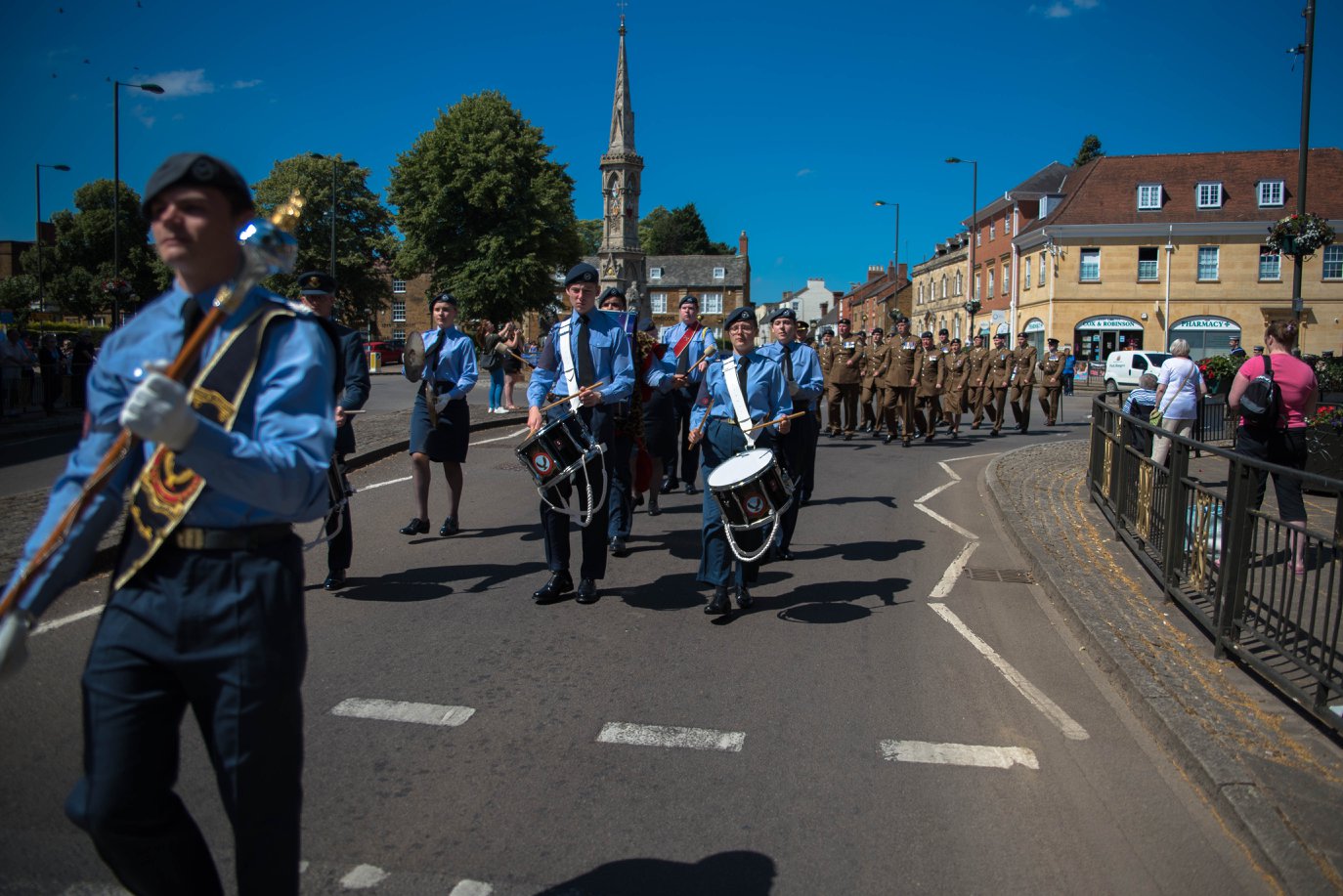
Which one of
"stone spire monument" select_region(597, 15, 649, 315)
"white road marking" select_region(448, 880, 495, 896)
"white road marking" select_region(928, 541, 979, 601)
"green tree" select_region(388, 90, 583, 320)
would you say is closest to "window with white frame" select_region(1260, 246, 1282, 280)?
"stone spire monument" select_region(597, 15, 649, 315)

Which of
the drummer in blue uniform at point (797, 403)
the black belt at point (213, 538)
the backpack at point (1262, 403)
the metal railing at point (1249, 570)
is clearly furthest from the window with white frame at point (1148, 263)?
the black belt at point (213, 538)

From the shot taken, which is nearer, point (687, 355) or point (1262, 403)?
point (1262, 403)

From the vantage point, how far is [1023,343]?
20.4 m

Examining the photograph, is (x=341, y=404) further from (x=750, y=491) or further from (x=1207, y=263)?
(x=1207, y=263)

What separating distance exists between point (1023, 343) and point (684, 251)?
93767mm

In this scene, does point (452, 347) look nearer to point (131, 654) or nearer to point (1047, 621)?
point (1047, 621)

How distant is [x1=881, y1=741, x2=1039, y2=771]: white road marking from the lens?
4.13 m

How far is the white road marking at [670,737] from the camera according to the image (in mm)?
4227

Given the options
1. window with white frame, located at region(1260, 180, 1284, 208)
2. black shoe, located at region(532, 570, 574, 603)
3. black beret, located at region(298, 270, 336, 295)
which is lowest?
black shoe, located at region(532, 570, 574, 603)

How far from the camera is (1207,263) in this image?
149 feet

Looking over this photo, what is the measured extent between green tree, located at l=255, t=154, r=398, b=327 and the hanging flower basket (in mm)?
52416

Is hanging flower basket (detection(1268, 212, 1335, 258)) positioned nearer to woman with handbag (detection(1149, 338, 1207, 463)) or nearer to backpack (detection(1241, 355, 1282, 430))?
woman with handbag (detection(1149, 338, 1207, 463))

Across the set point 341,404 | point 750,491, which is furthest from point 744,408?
point 341,404

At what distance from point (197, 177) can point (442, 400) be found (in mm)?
5929
